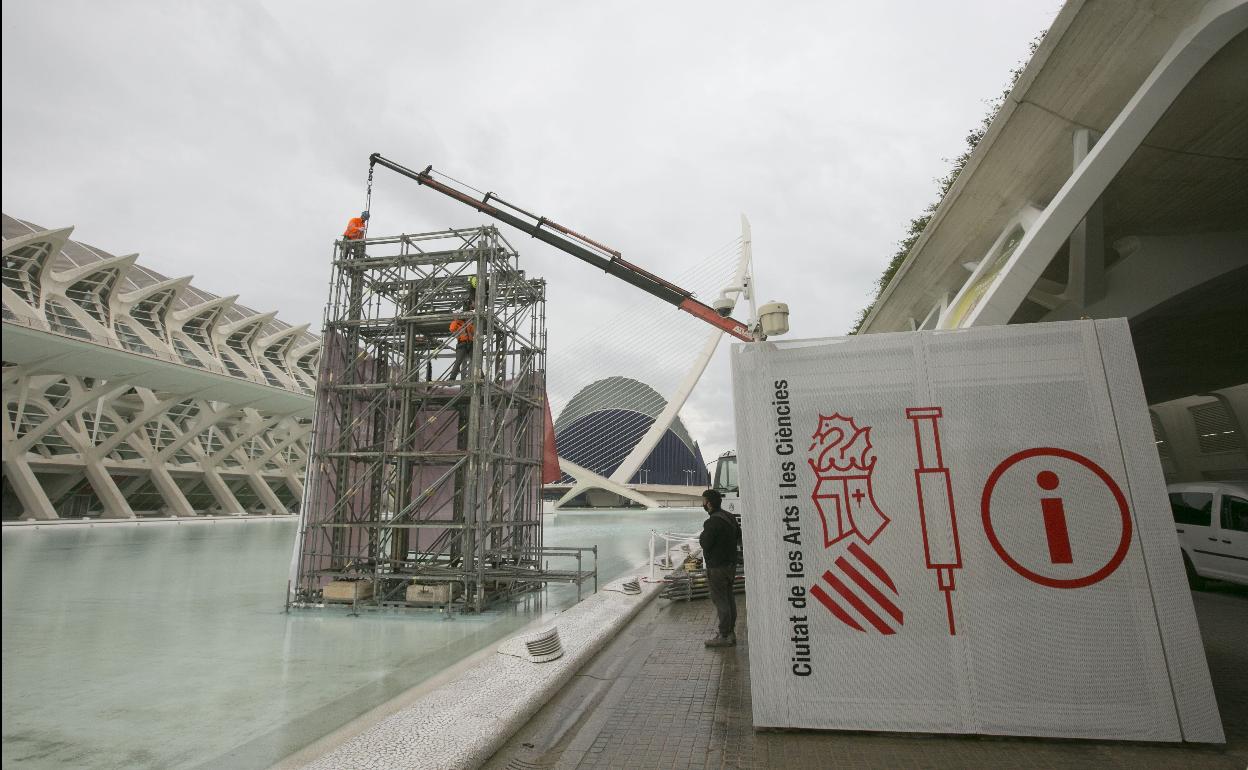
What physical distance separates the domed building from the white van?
227ft

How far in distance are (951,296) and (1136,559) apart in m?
8.60

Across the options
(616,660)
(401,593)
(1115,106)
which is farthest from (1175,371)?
(401,593)

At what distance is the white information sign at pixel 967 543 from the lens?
149 inches

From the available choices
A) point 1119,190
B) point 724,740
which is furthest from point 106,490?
point 1119,190

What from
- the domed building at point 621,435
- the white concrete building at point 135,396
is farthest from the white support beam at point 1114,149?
the domed building at point 621,435

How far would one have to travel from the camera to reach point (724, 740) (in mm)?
3992

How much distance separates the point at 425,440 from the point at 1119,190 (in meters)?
10.7

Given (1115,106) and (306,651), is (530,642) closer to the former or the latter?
(306,651)

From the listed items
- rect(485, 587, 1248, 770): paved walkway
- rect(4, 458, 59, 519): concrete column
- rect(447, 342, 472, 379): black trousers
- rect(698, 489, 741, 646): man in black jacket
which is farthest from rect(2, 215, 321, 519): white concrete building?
rect(485, 587, 1248, 770): paved walkway

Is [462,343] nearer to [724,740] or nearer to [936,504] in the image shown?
[724,740]

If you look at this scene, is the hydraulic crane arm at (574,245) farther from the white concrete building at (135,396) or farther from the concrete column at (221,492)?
the concrete column at (221,492)

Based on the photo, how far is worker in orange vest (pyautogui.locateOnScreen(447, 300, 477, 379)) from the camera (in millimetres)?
10680

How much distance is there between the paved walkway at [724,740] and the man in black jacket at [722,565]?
26.7 inches

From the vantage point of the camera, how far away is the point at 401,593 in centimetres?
1026
